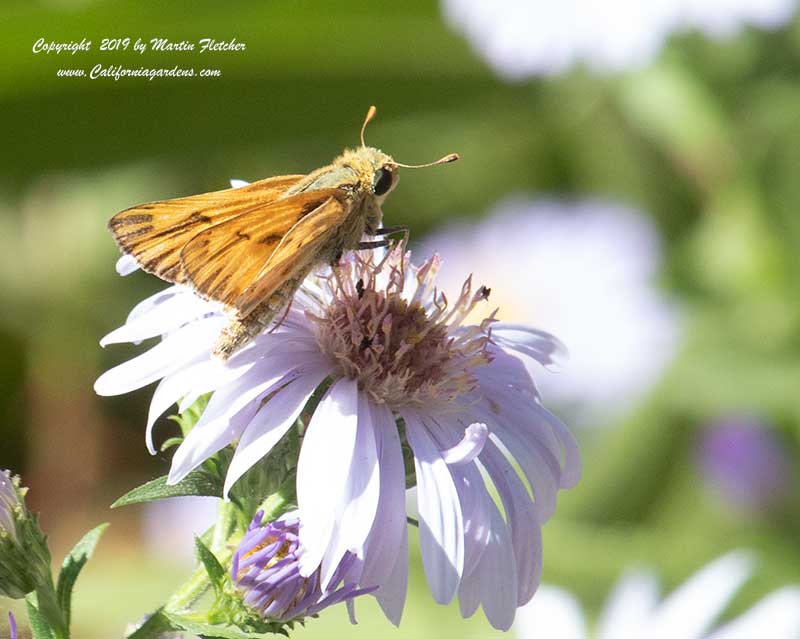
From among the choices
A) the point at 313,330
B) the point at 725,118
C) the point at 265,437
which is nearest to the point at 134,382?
the point at 265,437

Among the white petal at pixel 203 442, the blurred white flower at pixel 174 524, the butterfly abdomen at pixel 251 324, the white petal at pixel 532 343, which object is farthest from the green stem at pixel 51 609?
the blurred white flower at pixel 174 524

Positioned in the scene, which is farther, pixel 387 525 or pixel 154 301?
pixel 154 301

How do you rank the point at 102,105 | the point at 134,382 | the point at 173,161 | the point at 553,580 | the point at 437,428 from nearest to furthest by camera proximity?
1. the point at 134,382
2. the point at 437,428
3. the point at 553,580
4. the point at 102,105
5. the point at 173,161

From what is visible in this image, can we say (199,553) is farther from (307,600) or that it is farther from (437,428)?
(437,428)

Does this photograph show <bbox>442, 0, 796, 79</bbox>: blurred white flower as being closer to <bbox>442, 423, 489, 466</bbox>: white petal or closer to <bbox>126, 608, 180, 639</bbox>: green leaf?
<bbox>442, 423, 489, 466</bbox>: white petal

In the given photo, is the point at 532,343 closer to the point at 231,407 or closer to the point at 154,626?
the point at 231,407

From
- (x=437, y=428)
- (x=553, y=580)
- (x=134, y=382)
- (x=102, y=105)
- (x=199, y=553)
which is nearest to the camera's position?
(x=199, y=553)

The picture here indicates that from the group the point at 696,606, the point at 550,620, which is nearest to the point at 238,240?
the point at 550,620
